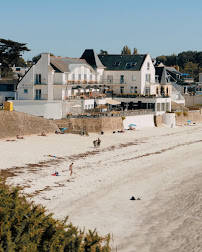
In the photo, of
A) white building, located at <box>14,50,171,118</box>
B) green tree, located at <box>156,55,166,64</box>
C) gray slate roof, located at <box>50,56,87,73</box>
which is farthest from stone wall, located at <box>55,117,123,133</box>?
green tree, located at <box>156,55,166,64</box>

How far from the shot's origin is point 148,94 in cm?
6322

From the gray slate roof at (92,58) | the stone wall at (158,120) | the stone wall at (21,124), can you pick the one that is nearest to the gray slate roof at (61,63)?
the gray slate roof at (92,58)

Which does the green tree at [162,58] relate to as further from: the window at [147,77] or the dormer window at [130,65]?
the dormer window at [130,65]

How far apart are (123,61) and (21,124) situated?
986 inches

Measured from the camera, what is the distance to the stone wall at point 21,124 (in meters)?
43.9

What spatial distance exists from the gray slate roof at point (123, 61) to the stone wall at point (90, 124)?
13.4 metres

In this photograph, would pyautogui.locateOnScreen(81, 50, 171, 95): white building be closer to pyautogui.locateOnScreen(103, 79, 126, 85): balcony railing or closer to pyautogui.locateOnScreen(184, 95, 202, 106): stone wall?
pyautogui.locateOnScreen(103, 79, 126, 85): balcony railing

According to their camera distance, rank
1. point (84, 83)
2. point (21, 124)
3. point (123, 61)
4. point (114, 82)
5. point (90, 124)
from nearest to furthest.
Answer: point (21, 124) → point (90, 124) → point (84, 83) → point (114, 82) → point (123, 61)

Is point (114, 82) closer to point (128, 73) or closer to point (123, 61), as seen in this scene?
point (128, 73)

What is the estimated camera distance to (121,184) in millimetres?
31328

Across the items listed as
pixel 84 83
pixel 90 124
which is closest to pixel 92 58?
pixel 84 83

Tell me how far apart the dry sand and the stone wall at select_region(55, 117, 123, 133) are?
132 cm

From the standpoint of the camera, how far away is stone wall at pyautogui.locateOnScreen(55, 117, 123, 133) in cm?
4972

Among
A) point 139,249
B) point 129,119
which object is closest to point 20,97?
point 129,119
